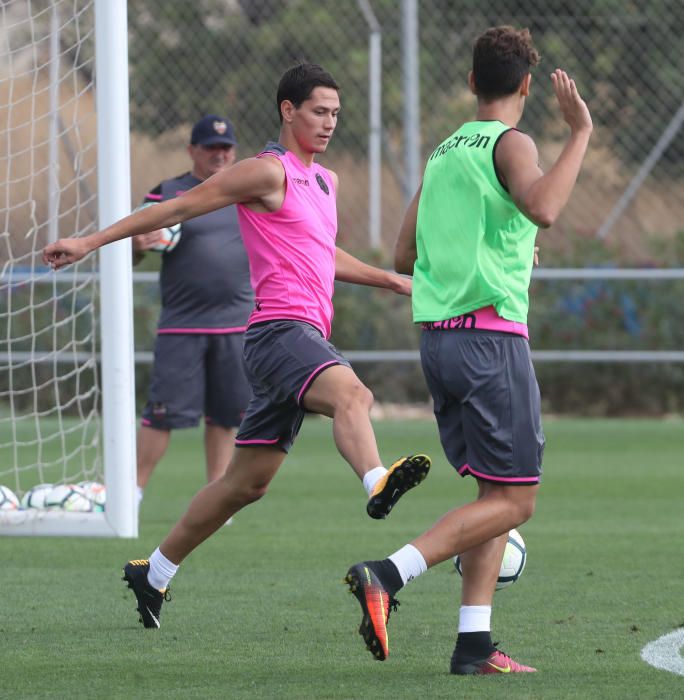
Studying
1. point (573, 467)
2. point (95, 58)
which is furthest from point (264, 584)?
point (573, 467)

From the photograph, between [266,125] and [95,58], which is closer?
[95,58]

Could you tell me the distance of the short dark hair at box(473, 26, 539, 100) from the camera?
4922 mm

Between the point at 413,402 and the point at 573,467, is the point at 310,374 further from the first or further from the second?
the point at 413,402

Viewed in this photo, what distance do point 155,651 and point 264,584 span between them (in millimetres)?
1561

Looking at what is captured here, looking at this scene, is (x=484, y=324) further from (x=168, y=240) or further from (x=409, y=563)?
(x=168, y=240)

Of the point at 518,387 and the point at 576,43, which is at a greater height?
the point at 576,43

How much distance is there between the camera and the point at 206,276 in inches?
358

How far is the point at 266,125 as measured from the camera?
16562mm

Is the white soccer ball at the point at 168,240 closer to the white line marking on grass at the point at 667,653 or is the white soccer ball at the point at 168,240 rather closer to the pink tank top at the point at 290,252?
the pink tank top at the point at 290,252

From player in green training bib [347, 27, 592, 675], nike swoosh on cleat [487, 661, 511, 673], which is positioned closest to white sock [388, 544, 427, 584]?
player in green training bib [347, 27, 592, 675]

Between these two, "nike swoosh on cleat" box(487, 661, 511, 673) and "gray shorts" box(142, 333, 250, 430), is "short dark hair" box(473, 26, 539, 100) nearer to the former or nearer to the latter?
"nike swoosh on cleat" box(487, 661, 511, 673)

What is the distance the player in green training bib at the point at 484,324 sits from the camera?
4852mm

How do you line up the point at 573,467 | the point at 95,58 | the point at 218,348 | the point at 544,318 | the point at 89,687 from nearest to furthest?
the point at 89,687 < the point at 95,58 < the point at 218,348 < the point at 573,467 < the point at 544,318

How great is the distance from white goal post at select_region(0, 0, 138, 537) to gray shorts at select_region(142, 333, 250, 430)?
39cm
